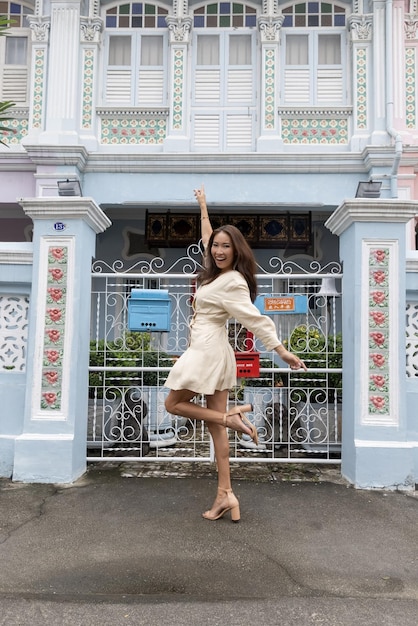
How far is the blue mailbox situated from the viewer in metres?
4.53

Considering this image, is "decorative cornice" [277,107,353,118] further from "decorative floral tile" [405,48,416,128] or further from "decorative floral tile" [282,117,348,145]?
"decorative floral tile" [405,48,416,128]

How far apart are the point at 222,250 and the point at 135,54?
6893 mm

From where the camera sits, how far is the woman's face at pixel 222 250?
130 inches

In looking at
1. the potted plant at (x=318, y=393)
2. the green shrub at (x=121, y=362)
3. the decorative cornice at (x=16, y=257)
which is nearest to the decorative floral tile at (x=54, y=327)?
the decorative cornice at (x=16, y=257)

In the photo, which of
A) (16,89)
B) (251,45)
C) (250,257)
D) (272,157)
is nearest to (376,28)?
(251,45)

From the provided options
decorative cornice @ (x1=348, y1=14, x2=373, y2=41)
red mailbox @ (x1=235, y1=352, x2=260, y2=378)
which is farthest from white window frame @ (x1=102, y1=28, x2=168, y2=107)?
red mailbox @ (x1=235, y1=352, x2=260, y2=378)

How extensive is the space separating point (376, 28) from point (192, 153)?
365 cm

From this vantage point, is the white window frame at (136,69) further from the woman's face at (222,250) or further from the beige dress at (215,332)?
the beige dress at (215,332)

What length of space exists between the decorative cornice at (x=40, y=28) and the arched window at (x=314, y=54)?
4002 mm

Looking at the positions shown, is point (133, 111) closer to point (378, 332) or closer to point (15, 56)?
point (15, 56)

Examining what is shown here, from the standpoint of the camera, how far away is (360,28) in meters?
8.33

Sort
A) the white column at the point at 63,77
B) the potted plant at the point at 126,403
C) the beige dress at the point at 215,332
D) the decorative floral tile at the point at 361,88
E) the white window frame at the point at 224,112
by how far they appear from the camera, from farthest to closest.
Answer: the white window frame at the point at 224,112 → the decorative floral tile at the point at 361,88 → the white column at the point at 63,77 → the potted plant at the point at 126,403 → the beige dress at the point at 215,332

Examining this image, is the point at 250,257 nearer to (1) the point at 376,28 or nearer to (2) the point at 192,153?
(2) the point at 192,153

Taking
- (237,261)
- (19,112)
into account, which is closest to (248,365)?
(237,261)
